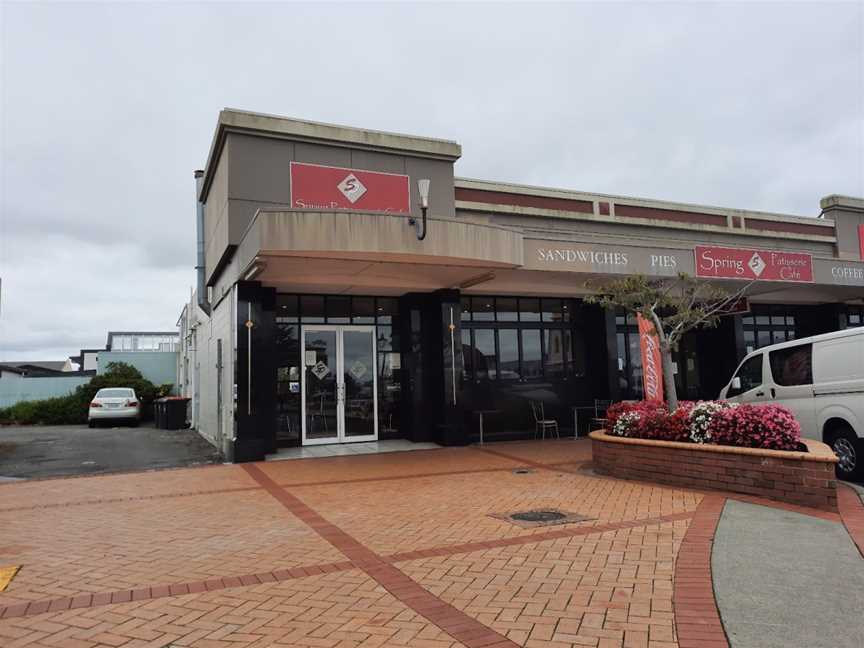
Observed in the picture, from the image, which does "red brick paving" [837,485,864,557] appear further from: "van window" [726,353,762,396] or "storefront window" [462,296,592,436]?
"storefront window" [462,296,592,436]

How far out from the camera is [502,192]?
590 inches

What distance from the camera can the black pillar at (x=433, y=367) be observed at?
508 inches

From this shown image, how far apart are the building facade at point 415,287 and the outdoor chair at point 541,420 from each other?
6.9 inches

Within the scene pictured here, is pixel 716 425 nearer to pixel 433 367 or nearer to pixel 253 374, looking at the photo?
pixel 433 367

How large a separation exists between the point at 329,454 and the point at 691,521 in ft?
23.3

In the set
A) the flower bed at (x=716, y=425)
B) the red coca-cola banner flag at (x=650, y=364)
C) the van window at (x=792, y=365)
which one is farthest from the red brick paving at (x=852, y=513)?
the red coca-cola banner flag at (x=650, y=364)

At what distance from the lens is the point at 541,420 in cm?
1438

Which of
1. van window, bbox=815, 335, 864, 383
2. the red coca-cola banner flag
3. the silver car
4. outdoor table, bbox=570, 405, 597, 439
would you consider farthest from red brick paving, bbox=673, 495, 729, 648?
the silver car

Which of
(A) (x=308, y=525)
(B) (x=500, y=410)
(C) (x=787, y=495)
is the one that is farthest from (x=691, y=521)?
(B) (x=500, y=410)

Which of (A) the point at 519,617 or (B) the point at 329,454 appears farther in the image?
(B) the point at 329,454

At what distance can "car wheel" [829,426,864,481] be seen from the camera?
8.07 m

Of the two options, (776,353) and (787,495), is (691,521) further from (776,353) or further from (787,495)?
(776,353)

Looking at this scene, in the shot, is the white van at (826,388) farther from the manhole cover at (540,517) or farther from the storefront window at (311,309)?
the storefront window at (311,309)

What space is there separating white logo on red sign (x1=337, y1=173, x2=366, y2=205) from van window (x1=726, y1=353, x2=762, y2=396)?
7747mm
